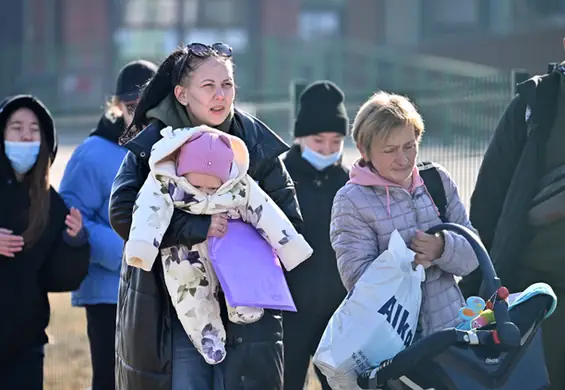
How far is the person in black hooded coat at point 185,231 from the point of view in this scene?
166 inches

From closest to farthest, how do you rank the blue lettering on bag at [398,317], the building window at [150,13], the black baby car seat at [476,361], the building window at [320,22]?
1. the black baby car seat at [476,361]
2. the blue lettering on bag at [398,317]
3. the building window at [150,13]
4. the building window at [320,22]

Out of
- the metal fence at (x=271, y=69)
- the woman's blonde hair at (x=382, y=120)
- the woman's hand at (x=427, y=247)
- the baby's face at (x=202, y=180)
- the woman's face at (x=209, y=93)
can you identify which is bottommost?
the metal fence at (x=271, y=69)

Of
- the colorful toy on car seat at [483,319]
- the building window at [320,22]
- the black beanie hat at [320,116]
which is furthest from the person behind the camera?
the building window at [320,22]

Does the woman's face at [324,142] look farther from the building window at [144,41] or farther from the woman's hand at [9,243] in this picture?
the building window at [144,41]

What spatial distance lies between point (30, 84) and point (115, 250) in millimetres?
24622

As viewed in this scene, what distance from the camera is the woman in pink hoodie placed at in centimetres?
440

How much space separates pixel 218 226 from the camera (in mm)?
4211

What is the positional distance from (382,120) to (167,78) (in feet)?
2.77

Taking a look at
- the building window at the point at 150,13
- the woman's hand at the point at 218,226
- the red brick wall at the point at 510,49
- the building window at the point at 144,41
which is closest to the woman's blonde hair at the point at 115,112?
the woman's hand at the point at 218,226

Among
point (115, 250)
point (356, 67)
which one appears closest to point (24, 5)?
point (356, 67)

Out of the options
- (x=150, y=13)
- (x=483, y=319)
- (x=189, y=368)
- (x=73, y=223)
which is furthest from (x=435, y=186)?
(x=150, y=13)

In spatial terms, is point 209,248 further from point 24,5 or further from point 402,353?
point 24,5

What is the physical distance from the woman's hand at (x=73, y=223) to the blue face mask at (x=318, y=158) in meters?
1.28

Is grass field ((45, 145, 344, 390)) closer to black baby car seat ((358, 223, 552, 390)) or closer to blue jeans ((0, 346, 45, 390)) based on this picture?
blue jeans ((0, 346, 45, 390))
